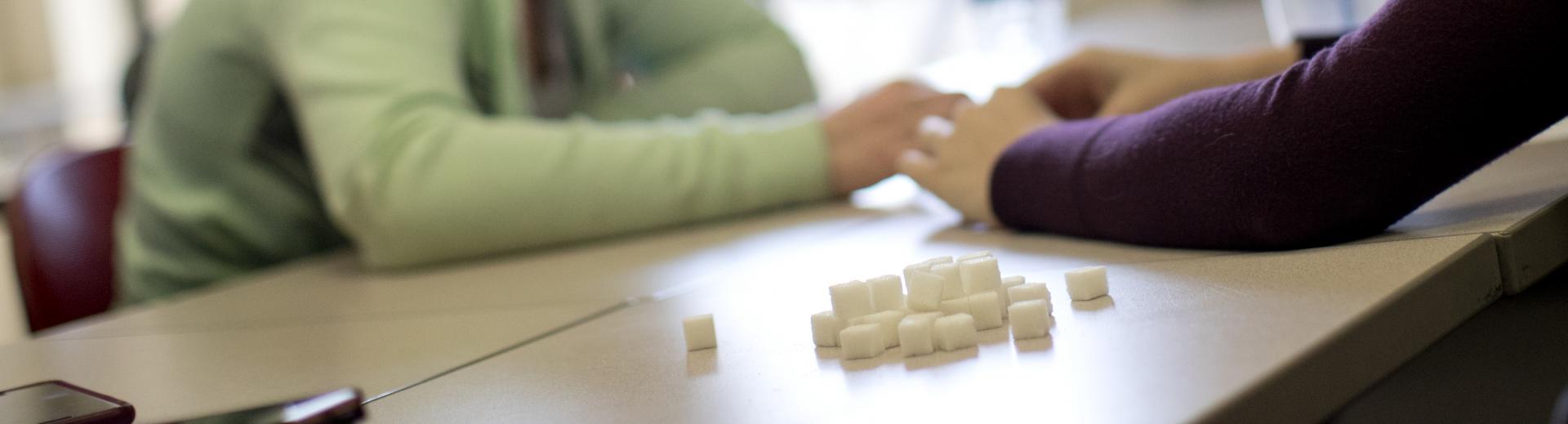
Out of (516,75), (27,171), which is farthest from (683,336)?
(27,171)

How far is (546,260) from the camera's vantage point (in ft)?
3.17

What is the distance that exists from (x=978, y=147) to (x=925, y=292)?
0.36 m

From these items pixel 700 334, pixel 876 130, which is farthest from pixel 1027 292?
pixel 876 130

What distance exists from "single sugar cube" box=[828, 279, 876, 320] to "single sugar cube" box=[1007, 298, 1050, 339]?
7cm

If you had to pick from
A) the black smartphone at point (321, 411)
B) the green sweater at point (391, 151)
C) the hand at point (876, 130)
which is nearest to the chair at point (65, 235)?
the green sweater at point (391, 151)

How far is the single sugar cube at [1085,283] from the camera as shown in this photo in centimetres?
50

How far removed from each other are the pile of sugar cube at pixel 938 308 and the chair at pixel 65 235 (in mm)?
934

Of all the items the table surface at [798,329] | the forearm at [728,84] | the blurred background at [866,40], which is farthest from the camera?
the blurred background at [866,40]

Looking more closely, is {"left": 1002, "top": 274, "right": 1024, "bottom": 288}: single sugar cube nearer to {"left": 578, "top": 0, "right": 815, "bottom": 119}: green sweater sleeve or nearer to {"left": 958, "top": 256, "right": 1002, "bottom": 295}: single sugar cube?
{"left": 958, "top": 256, "right": 1002, "bottom": 295}: single sugar cube

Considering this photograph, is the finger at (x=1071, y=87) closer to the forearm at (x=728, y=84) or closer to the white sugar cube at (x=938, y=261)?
the white sugar cube at (x=938, y=261)

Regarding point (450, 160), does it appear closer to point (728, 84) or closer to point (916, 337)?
point (728, 84)

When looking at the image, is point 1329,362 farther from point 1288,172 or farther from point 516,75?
point 516,75

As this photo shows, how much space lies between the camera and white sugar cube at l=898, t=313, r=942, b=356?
1.45ft

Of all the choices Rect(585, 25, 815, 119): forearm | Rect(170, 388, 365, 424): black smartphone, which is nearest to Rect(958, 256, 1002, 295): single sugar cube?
Rect(170, 388, 365, 424): black smartphone
